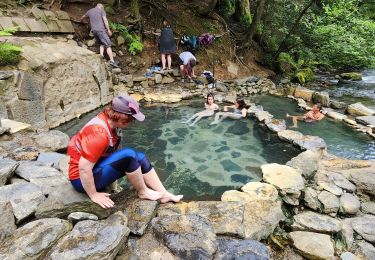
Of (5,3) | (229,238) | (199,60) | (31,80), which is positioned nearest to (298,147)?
(229,238)

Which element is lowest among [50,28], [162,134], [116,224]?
[162,134]

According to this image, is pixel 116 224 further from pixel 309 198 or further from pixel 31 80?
pixel 31 80

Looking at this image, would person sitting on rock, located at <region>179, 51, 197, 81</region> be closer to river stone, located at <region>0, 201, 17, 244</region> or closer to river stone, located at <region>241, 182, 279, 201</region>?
river stone, located at <region>241, 182, 279, 201</region>

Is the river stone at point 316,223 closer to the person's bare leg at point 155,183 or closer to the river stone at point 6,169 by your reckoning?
the person's bare leg at point 155,183

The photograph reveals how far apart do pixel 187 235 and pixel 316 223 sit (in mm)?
2054

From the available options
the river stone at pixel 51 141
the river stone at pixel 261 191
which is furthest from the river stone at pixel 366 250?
the river stone at pixel 51 141

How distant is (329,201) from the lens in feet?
14.5

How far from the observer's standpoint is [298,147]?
6461 millimetres

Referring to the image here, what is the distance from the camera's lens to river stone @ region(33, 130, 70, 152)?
477cm

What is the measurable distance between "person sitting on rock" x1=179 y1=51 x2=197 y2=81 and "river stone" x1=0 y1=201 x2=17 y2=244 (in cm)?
827

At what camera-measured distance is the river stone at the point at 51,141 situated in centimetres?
477

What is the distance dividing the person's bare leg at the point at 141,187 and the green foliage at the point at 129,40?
7911 millimetres

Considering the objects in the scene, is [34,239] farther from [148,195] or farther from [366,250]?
[366,250]

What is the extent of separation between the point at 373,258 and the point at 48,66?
666 cm
